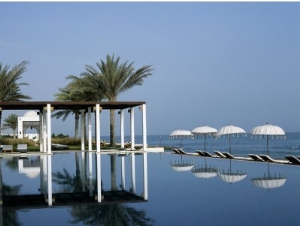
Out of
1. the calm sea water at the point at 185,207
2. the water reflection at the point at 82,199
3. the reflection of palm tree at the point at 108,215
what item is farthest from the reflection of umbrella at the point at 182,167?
the reflection of palm tree at the point at 108,215

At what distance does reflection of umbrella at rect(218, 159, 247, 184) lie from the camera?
13097 millimetres

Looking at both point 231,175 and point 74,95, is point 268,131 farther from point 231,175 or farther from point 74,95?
point 74,95

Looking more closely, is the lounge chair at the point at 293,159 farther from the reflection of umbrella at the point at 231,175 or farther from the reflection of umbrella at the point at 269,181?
the reflection of umbrella at the point at 269,181

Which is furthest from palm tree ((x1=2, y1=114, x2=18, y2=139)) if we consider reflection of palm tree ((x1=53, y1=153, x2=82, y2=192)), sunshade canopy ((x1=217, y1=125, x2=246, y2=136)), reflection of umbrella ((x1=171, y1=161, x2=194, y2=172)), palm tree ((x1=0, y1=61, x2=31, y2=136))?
reflection of palm tree ((x1=53, y1=153, x2=82, y2=192))

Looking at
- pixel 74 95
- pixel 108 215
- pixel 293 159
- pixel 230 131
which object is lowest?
pixel 108 215

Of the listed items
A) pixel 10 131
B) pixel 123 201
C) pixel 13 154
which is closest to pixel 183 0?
pixel 123 201

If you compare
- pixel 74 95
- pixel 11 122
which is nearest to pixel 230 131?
pixel 74 95

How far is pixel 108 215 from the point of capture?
7820mm

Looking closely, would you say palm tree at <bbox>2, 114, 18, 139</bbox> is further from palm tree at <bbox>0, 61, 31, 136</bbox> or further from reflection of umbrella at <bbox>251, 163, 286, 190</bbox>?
reflection of umbrella at <bbox>251, 163, 286, 190</bbox>

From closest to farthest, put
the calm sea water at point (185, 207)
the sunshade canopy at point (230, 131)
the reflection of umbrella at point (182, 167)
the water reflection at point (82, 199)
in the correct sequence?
1. the calm sea water at point (185, 207)
2. the water reflection at point (82, 199)
3. the reflection of umbrella at point (182, 167)
4. the sunshade canopy at point (230, 131)

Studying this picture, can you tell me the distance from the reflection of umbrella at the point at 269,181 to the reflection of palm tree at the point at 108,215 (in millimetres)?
4606

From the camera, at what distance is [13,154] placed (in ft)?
90.1

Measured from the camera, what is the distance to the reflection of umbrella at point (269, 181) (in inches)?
466

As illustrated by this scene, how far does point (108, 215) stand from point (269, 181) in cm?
645
